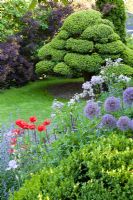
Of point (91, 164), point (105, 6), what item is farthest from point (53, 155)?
point (105, 6)

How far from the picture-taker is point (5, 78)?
11.0m

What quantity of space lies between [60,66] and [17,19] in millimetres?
2615

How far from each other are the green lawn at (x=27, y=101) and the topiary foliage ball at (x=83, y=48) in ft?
2.17

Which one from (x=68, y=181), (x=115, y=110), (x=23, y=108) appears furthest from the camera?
(x=23, y=108)

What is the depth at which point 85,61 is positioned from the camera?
1005 cm

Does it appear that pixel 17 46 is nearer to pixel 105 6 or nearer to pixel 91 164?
pixel 105 6

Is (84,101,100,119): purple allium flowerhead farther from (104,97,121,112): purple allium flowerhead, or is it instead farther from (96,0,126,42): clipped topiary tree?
(96,0,126,42): clipped topiary tree

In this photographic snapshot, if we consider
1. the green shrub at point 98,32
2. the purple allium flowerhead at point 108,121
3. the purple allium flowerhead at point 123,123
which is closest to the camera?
the purple allium flowerhead at point 123,123

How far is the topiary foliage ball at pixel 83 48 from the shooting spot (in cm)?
1009

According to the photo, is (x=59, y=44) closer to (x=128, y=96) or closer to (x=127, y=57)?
(x=127, y=57)

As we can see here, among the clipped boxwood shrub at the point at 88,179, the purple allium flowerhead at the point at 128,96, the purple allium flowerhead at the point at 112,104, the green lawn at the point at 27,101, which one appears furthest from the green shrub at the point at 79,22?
the clipped boxwood shrub at the point at 88,179

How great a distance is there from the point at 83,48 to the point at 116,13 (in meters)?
1.70

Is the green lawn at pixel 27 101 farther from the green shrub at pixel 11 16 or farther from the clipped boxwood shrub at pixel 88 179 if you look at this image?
the clipped boxwood shrub at pixel 88 179

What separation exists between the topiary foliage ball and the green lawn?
66 cm
